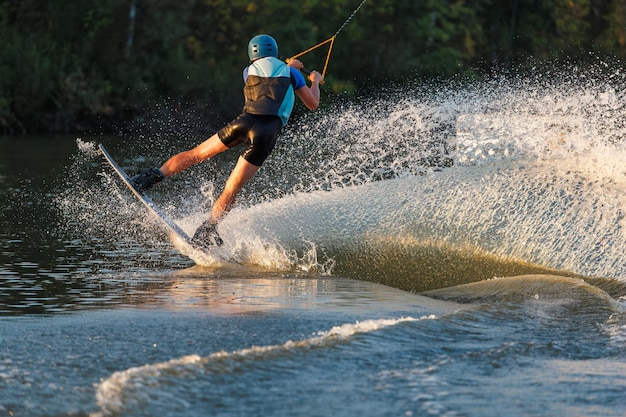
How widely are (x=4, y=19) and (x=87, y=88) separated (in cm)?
393

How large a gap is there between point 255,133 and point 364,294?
68.6 inches

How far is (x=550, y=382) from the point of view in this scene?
19.3 feet

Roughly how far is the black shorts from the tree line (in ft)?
70.2

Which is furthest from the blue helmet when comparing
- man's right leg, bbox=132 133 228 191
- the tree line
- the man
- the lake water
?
the tree line

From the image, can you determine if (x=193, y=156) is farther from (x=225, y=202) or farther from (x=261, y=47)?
(x=261, y=47)

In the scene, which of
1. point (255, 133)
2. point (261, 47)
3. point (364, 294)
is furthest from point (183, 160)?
point (364, 294)

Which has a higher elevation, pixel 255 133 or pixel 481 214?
pixel 255 133

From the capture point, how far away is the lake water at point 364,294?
5.68 m

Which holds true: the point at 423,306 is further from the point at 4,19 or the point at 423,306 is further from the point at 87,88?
the point at 4,19

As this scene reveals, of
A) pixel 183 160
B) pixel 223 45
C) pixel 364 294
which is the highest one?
pixel 223 45

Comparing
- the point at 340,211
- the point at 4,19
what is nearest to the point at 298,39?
the point at 4,19

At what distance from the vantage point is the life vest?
940cm

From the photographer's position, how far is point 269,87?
9.40 metres

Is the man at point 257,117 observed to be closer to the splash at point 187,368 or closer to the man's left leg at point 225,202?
the man's left leg at point 225,202
